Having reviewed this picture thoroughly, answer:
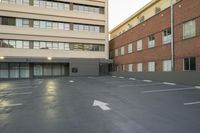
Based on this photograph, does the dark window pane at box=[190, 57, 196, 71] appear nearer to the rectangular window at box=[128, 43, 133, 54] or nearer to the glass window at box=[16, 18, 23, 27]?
the rectangular window at box=[128, 43, 133, 54]

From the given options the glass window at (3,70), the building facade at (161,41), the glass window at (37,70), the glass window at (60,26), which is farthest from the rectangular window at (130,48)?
the glass window at (3,70)

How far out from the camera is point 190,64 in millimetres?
17875

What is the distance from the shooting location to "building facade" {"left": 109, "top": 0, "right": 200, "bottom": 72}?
1772 centimetres

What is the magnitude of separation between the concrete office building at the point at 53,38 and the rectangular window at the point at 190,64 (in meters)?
20.2

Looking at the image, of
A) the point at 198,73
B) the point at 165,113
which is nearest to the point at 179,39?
the point at 198,73

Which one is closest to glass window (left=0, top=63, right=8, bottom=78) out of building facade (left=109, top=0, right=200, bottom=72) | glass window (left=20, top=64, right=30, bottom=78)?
glass window (left=20, top=64, right=30, bottom=78)

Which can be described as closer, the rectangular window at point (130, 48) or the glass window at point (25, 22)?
the rectangular window at point (130, 48)

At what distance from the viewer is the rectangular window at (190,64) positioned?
1739 cm

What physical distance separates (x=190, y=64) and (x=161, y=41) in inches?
231

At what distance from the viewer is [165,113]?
707 cm

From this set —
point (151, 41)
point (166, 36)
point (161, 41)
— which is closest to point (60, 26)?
point (151, 41)

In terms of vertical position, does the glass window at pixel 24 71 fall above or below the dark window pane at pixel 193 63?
below

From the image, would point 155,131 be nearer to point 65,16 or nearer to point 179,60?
point 179,60

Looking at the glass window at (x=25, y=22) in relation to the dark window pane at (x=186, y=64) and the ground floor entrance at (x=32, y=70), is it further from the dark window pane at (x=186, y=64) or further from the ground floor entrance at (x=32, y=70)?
the dark window pane at (x=186, y=64)
